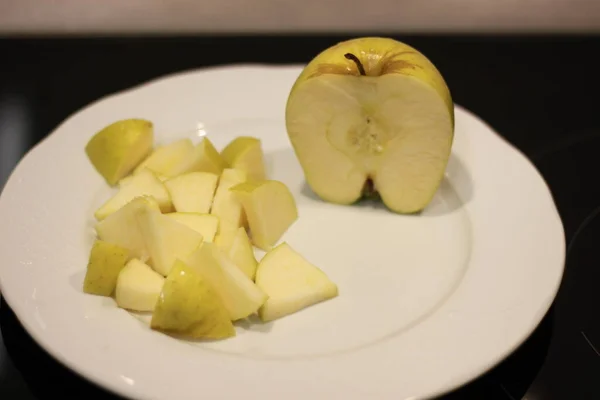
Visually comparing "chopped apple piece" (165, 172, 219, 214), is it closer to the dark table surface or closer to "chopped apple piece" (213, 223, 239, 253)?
"chopped apple piece" (213, 223, 239, 253)

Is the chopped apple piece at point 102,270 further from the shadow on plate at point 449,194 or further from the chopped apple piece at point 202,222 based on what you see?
the shadow on plate at point 449,194

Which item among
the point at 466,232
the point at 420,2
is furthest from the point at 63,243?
the point at 420,2

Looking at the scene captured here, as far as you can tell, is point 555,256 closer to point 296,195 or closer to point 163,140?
point 296,195

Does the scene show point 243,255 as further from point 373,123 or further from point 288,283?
point 373,123

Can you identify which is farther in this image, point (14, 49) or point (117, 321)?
point (14, 49)

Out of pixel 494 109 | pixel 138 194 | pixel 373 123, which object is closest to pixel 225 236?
pixel 138 194
